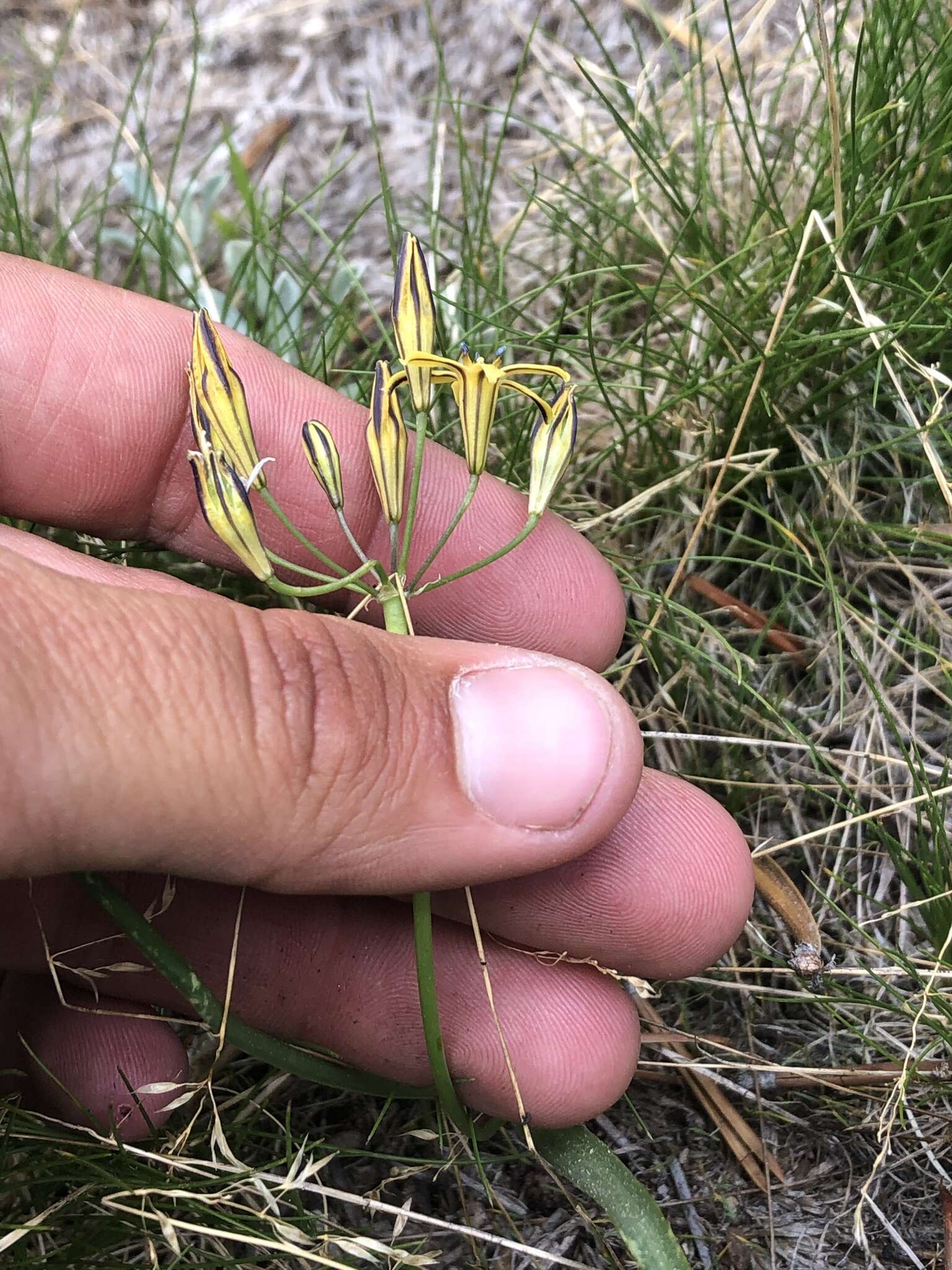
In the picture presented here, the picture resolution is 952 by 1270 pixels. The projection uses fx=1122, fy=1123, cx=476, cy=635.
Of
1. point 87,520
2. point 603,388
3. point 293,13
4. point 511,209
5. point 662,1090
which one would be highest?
point 293,13

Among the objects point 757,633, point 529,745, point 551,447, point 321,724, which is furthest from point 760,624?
point 321,724

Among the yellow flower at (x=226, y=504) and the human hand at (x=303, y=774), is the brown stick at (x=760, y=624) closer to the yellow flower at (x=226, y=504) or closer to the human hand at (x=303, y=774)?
the human hand at (x=303, y=774)

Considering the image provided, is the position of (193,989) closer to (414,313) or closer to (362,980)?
(362,980)

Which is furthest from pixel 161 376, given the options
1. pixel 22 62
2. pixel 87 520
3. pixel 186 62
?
pixel 22 62

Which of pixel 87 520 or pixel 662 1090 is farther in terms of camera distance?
pixel 87 520

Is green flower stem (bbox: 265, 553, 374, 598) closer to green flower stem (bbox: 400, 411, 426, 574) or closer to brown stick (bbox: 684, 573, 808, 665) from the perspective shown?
green flower stem (bbox: 400, 411, 426, 574)

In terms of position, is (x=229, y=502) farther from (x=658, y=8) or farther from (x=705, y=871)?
(x=658, y=8)

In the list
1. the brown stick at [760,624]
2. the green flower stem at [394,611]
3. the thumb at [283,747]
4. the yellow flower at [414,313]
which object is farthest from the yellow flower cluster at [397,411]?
the brown stick at [760,624]
